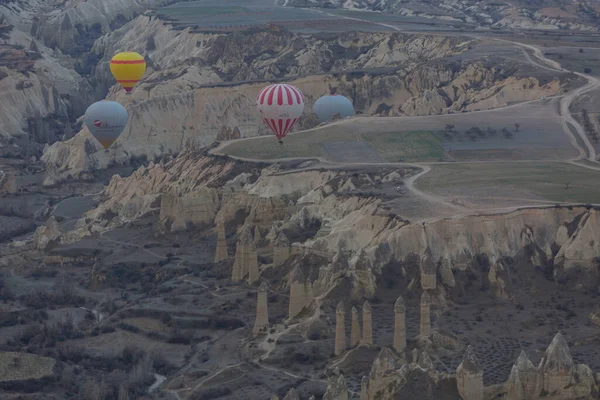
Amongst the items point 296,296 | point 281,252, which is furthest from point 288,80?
point 296,296

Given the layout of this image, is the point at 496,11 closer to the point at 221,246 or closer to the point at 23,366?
the point at 221,246

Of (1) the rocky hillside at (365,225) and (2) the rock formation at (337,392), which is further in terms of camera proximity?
(1) the rocky hillside at (365,225)

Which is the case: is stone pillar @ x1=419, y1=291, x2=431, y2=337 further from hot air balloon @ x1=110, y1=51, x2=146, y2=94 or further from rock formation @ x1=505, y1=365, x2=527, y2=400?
hot air balloon @ x1=110, y1=51, x2=146, y2=94

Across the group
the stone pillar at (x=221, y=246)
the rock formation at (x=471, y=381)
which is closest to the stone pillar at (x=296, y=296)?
the stone pillar at (x=221, y=246)

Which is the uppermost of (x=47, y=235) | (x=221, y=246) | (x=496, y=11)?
(x=221, y=246)

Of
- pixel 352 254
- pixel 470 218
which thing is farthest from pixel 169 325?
pixel 470 218

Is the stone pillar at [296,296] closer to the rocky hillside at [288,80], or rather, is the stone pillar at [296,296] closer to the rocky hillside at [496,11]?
the rocky hillside at [288,80]
